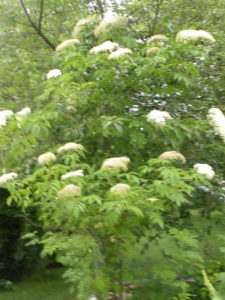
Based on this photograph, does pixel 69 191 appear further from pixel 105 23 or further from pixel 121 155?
pixel 105 23

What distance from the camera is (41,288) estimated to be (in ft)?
16.3

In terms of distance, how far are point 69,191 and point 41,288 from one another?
3.20 meters

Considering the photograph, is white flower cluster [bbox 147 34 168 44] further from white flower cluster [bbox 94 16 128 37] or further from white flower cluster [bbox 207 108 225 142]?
white flower cluster [bbox 207 108 225 142]

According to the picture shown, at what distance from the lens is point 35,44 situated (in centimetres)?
504

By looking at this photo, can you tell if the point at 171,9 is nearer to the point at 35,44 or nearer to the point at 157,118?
the point at 35,44

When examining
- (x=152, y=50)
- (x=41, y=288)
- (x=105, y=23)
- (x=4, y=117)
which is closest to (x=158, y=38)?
(x=152, y=50)

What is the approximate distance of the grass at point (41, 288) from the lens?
465 centimetres

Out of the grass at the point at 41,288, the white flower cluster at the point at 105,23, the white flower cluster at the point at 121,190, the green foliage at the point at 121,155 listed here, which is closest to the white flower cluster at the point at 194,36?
the green foliage at the point at 121,155

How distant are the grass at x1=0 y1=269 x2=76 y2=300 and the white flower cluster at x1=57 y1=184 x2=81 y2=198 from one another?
2.78 metres

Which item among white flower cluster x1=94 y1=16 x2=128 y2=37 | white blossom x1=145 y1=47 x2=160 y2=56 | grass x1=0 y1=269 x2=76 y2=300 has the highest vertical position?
white flower cluster x1=94 y1=16 x2=128 y2=37

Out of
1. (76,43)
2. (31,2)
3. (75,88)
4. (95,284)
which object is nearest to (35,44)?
(31,2)

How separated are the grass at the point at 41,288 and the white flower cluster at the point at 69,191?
2.78 metres

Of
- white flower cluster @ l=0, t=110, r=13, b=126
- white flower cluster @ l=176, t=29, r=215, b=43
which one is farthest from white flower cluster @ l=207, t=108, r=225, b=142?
white flower cluster @ l=0, t=110, r=13, b=126

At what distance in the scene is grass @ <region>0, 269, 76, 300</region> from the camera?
4648 mm
